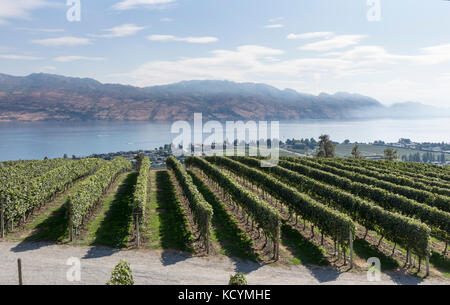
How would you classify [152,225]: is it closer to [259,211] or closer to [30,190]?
[259,211]

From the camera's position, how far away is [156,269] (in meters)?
13.8

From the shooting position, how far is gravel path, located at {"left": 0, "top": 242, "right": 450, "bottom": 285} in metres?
12.9

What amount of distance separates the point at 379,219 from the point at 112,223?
1582 centimetres

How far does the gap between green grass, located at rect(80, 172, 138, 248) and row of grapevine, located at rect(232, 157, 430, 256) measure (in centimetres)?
1338

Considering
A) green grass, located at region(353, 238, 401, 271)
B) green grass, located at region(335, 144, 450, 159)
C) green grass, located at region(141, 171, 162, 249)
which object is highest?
green grass, located at region(141, 171, 162, 249)

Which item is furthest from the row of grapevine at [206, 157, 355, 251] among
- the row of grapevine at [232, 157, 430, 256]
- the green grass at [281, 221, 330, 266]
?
the row of grapevine at [232, 157, 430, 256]

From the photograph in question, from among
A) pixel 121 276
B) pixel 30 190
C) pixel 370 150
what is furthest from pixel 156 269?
pixel 370 150

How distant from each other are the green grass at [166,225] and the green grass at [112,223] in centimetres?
125

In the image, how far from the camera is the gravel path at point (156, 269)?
1285 cm

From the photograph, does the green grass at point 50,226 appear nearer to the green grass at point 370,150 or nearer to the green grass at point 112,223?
the green grass at point 112,223

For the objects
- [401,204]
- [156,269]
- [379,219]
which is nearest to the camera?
[156,269]

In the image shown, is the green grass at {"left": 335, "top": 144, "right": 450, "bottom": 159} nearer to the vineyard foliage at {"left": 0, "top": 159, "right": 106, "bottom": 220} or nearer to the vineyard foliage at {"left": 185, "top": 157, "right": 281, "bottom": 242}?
the vineyard foliage at {"left": 185, "top": 157, "right": 281, "bottom": 242}

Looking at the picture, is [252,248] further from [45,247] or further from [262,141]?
[262,141]

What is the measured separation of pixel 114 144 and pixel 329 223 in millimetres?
167995
